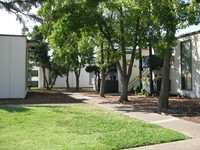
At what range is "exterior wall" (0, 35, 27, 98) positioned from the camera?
22031 mm

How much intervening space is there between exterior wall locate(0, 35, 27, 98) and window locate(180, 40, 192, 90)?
1250 centimetres

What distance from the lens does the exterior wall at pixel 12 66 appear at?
2203cm

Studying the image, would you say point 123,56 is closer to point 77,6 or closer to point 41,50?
point 77,6

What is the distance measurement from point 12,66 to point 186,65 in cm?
1336

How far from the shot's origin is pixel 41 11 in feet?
41.0

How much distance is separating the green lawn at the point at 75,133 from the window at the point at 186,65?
14.1 meters

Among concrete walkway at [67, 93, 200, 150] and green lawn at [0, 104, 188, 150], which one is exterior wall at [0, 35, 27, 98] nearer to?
green lawn at [0, 104, 188, 150]

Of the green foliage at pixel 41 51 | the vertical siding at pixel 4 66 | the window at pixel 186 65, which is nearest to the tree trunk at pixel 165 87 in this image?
the window at pixel 186 65

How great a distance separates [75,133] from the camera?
30.3 feet

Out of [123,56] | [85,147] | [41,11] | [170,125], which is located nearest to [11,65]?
[123,56]

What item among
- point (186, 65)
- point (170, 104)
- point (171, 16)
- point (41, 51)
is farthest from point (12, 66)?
point (41, 51)

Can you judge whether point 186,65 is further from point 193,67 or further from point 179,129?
point 179,129

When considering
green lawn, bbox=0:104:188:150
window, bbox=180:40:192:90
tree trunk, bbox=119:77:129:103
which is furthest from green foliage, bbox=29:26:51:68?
green lawn, bbox=0:104:188:150

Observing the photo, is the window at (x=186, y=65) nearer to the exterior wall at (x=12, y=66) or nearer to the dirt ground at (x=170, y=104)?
the dirt ground at (x=170, y=104)
